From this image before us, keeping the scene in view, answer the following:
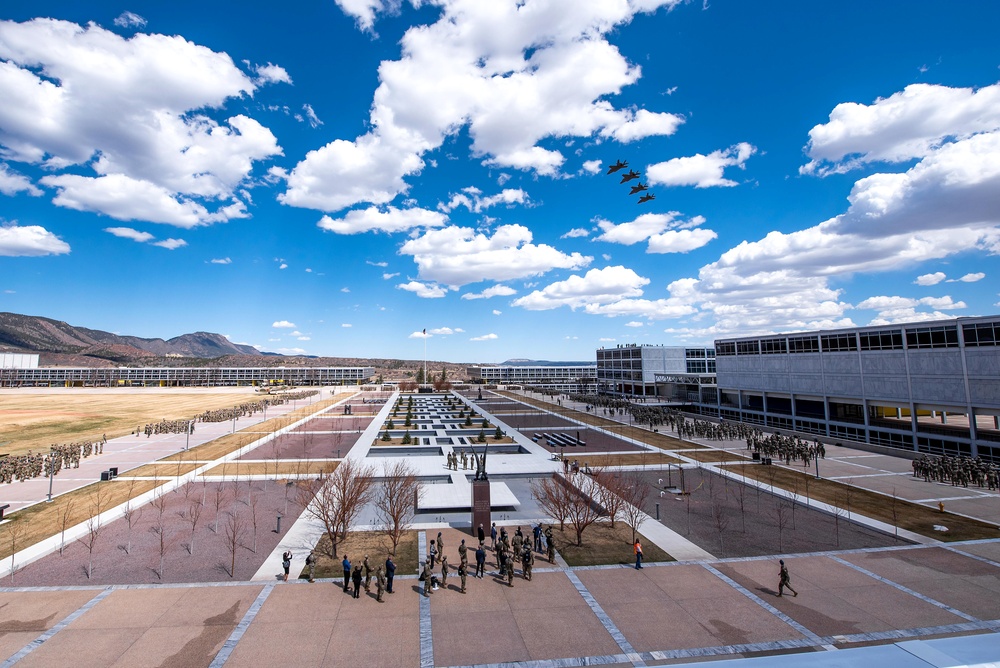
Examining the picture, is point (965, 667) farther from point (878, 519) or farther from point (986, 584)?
point (878, 519)

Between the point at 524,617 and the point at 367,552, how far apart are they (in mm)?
9029

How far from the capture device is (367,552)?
21.6 meters

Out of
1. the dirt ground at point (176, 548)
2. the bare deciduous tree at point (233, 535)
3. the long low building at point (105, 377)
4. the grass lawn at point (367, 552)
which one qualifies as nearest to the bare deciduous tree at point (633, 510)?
the grass lawn at point (367, 552)

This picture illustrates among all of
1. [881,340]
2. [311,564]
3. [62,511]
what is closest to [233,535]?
[311,564]

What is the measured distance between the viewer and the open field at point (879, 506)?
23.6m

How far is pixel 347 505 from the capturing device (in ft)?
72.9

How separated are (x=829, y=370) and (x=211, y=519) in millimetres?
62624

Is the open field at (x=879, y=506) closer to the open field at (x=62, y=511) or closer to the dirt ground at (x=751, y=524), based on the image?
the dirt ground at (x=751, y=524)

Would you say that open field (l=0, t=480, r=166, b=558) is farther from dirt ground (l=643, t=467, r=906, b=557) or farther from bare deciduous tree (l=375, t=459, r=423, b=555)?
dirt ground (l=643, t=467, r=906, b=557)

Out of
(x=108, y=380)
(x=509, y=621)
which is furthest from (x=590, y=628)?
(x=108, y=380)

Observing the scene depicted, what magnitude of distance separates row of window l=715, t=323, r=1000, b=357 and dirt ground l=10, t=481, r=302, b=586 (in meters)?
56.2

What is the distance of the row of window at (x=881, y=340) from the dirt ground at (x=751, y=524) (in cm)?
2755

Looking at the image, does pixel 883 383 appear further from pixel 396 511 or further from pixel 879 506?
pixel 396 511

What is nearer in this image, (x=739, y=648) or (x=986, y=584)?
(x=739, y=648)
